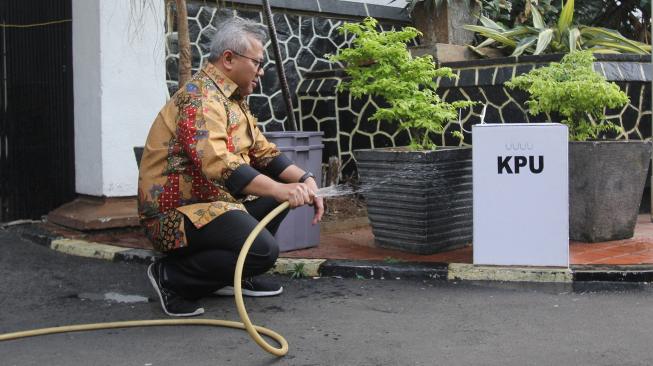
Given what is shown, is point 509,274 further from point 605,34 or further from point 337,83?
point 605,34

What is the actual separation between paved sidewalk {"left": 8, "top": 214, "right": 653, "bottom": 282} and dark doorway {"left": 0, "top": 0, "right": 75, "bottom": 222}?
0.71m

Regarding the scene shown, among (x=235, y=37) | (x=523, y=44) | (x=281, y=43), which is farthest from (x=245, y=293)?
(x=523, y=44)

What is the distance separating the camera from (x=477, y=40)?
1125 centimetres

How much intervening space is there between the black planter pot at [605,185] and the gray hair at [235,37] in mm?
3440

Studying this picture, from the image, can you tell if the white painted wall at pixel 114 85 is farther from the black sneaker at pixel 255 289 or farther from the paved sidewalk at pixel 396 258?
the black sneaker at pixel 255 289

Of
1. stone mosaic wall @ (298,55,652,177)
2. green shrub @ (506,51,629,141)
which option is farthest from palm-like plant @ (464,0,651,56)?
green shrub @ (506,51,629,141)

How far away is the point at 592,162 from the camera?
714 cm

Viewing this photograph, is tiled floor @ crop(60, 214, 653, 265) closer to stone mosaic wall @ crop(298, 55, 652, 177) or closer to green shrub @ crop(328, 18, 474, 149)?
green shrub @ crop(328, 18, 474, 149)

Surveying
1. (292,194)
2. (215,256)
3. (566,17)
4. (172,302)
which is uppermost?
(566,17)

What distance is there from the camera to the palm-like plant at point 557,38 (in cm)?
997

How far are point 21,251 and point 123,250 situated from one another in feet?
3.46

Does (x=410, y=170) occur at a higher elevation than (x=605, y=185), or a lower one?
higher

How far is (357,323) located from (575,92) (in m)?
3.16

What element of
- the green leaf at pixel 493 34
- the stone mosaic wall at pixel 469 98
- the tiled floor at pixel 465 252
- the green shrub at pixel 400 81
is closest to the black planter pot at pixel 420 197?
the tiled floor at pixel 465 252
